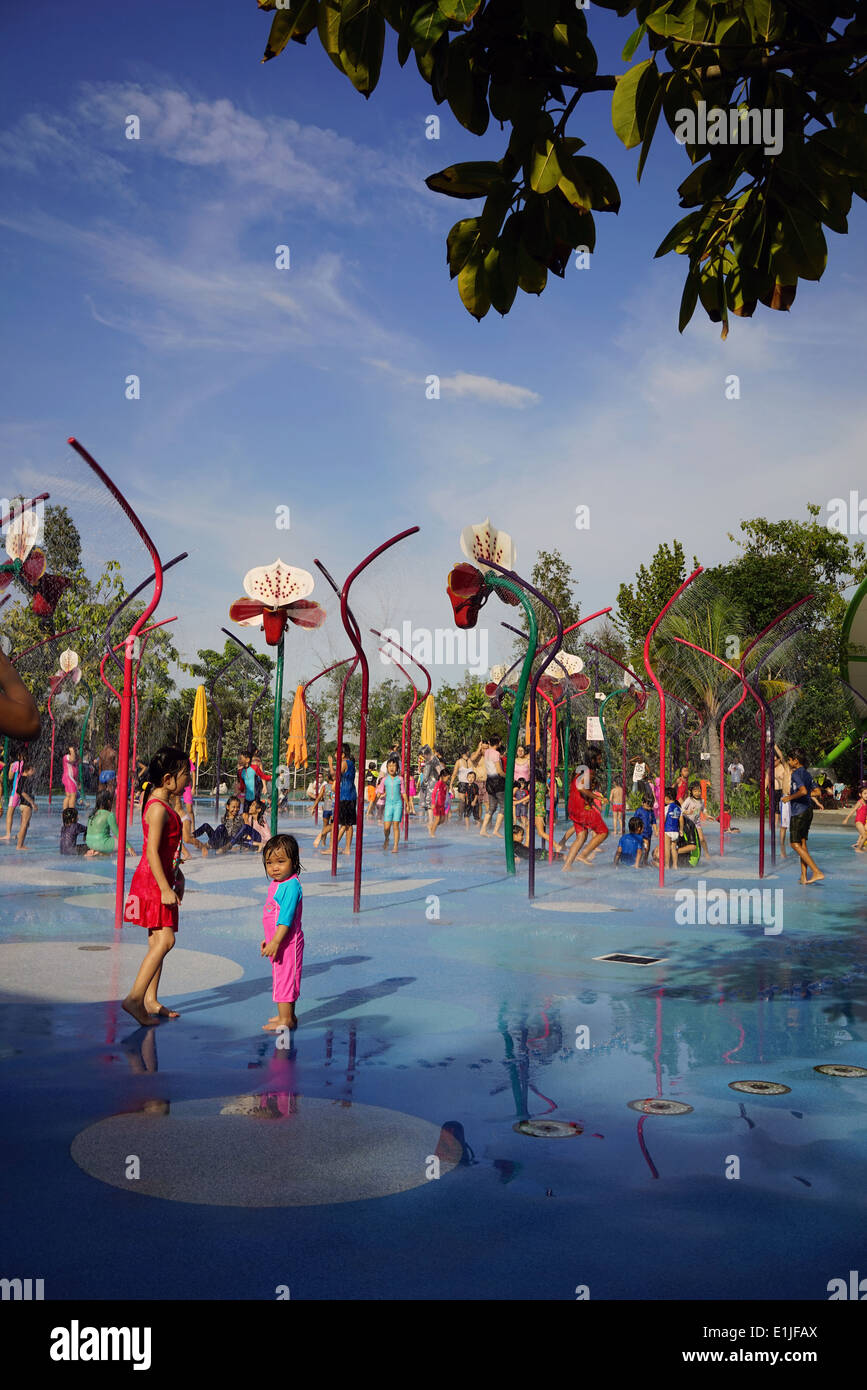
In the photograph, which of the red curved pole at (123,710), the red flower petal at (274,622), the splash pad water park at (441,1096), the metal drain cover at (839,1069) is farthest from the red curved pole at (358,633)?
the metal drain cover at (839,1069)

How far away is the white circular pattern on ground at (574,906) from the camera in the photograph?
38.1ft

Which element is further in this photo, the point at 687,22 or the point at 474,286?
the point at 474,286

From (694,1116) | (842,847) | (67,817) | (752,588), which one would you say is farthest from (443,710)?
(694,1116)

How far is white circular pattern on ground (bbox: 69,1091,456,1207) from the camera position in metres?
4.02

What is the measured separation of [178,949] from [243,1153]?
15.3ft

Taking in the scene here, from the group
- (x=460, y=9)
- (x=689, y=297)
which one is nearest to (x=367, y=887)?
(x=689, y=297)

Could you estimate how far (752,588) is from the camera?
4331cm

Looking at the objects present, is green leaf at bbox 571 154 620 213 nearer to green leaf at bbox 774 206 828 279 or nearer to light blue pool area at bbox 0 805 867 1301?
green leaf at bbox 774 206 828 279

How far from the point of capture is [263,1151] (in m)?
4.38

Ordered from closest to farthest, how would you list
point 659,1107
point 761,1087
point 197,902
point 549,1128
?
1. point 549,1128
2. point 659,1107
3. point 761,1087
4. point 197,902

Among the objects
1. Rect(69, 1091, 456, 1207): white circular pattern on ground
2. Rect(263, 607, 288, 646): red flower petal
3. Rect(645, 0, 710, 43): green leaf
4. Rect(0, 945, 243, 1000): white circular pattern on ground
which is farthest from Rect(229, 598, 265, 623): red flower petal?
Rect(645, 0, 710, 43): green leaf

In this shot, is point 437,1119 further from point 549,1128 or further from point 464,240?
point 464,240

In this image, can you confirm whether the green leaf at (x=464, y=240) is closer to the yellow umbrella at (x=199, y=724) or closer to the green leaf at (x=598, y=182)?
the green leaf at (x=598, y=182)

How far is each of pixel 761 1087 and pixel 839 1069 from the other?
57 cm
